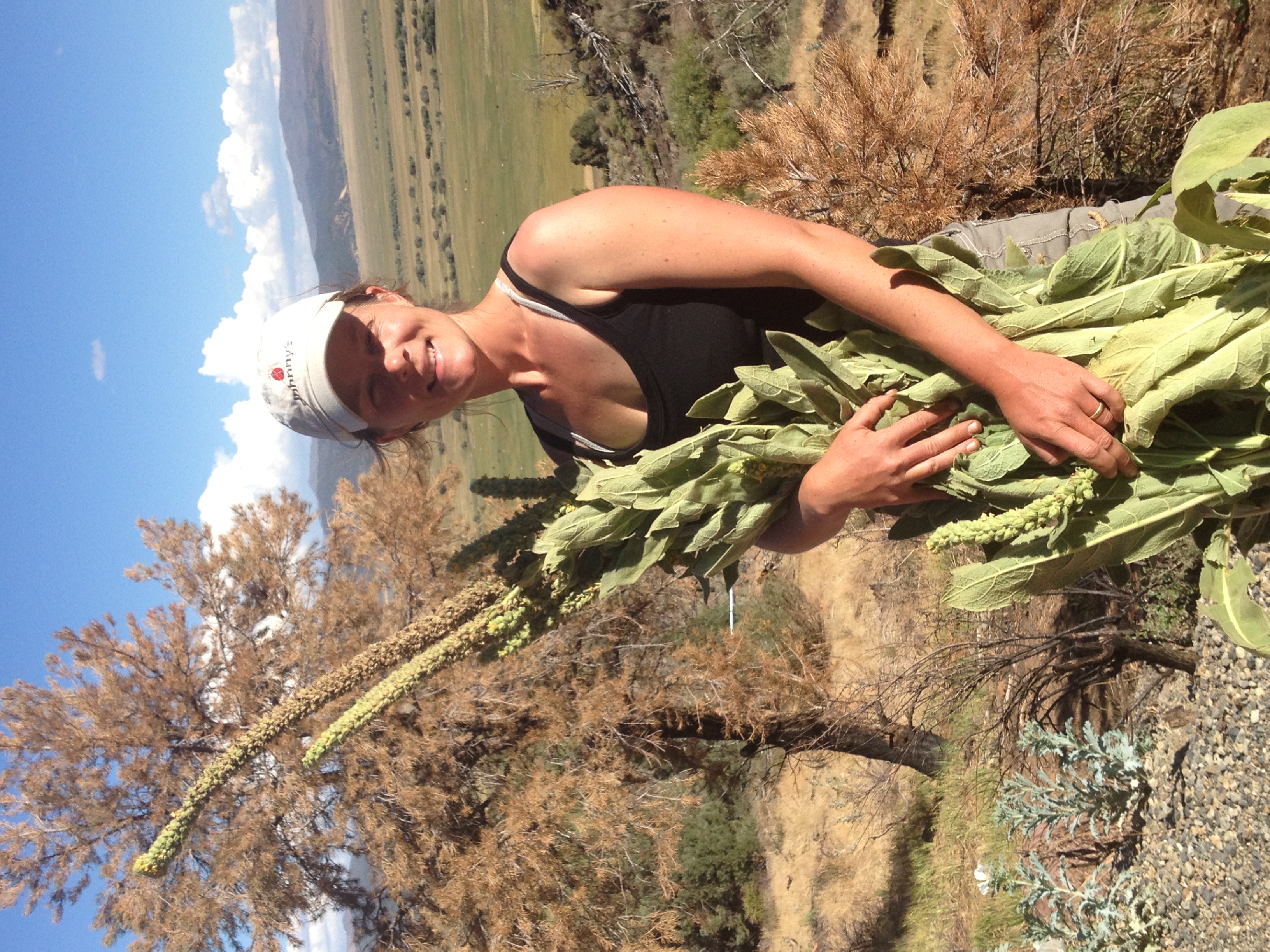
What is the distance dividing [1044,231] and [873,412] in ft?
2.99

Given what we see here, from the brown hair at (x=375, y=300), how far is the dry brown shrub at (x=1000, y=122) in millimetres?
3627

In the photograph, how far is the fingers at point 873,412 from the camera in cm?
171

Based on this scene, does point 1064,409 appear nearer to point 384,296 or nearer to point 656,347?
point 656,347

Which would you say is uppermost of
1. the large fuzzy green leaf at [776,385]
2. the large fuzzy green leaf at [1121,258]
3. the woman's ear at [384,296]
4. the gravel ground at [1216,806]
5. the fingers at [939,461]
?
the woman's ear at [384,296]

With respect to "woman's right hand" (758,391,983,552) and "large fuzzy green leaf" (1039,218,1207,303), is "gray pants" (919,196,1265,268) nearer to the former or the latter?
"large fuzzy green leaf" (1039,218,1207,303)

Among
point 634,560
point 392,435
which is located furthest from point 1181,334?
point 392,435

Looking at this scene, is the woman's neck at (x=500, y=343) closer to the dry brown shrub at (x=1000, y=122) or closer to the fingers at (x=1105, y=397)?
the fingers at (x=1105, y=397)

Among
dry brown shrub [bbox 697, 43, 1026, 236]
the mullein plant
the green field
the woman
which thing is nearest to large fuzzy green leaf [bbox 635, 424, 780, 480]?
the mullein plant

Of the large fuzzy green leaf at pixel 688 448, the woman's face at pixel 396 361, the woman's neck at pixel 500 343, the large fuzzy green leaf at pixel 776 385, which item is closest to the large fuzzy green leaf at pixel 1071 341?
the large fuzzy green leaf at pixel 776 385

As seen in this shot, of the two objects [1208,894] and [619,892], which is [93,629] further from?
[1208,894]

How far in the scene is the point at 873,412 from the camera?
1716 millimetres

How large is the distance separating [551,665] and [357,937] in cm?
378

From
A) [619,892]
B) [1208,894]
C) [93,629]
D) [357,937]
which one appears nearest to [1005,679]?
[1208,894]

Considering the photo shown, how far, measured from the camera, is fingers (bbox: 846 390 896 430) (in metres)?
1.71
